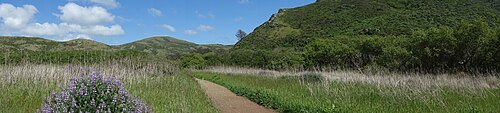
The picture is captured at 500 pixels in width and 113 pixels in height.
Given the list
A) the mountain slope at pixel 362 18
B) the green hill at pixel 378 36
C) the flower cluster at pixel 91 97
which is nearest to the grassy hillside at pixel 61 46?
the flower cluster at pixel 91 97

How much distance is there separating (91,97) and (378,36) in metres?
34.4

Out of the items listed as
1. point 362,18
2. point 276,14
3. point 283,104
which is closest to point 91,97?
point 283,104

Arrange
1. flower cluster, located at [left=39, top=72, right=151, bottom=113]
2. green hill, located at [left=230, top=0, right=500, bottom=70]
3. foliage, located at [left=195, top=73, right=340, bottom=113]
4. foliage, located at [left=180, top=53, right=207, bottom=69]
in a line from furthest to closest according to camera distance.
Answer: foliage, located at [left=180, top=53, right=207, bottom=69], green hill, located at [left=230, top=0, right=500, bottom=70], foliage, located at [left=195, top=73, right=340, bottom=113], flower cluster, located at [left=39, top=72, right=151, bottom=113]

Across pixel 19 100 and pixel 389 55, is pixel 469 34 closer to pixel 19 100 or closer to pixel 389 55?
pixel 389 55

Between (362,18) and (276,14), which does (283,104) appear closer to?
(362,18)

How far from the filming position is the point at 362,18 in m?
72.1

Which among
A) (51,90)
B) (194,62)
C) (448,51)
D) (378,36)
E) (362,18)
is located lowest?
(194,62)

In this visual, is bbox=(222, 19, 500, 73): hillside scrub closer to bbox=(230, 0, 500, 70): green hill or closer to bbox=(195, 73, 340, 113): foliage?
bbox=(230, 0, 500, 70): green hill

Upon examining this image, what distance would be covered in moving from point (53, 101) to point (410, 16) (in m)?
66.2

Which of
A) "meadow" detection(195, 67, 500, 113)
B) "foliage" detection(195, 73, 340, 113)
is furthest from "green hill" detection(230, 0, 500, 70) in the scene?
"foliage" detection(195, 73, 340, 113)

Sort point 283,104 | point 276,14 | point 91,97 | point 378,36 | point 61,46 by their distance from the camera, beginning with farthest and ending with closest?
point 276,14
point 61,46
point 378,36
point 283,104
point 91,97

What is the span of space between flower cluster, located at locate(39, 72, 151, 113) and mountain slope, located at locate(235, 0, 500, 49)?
53300 mm

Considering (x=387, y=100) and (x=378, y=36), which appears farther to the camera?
(x=378, y=36)

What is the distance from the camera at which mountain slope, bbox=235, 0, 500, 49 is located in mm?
59375
